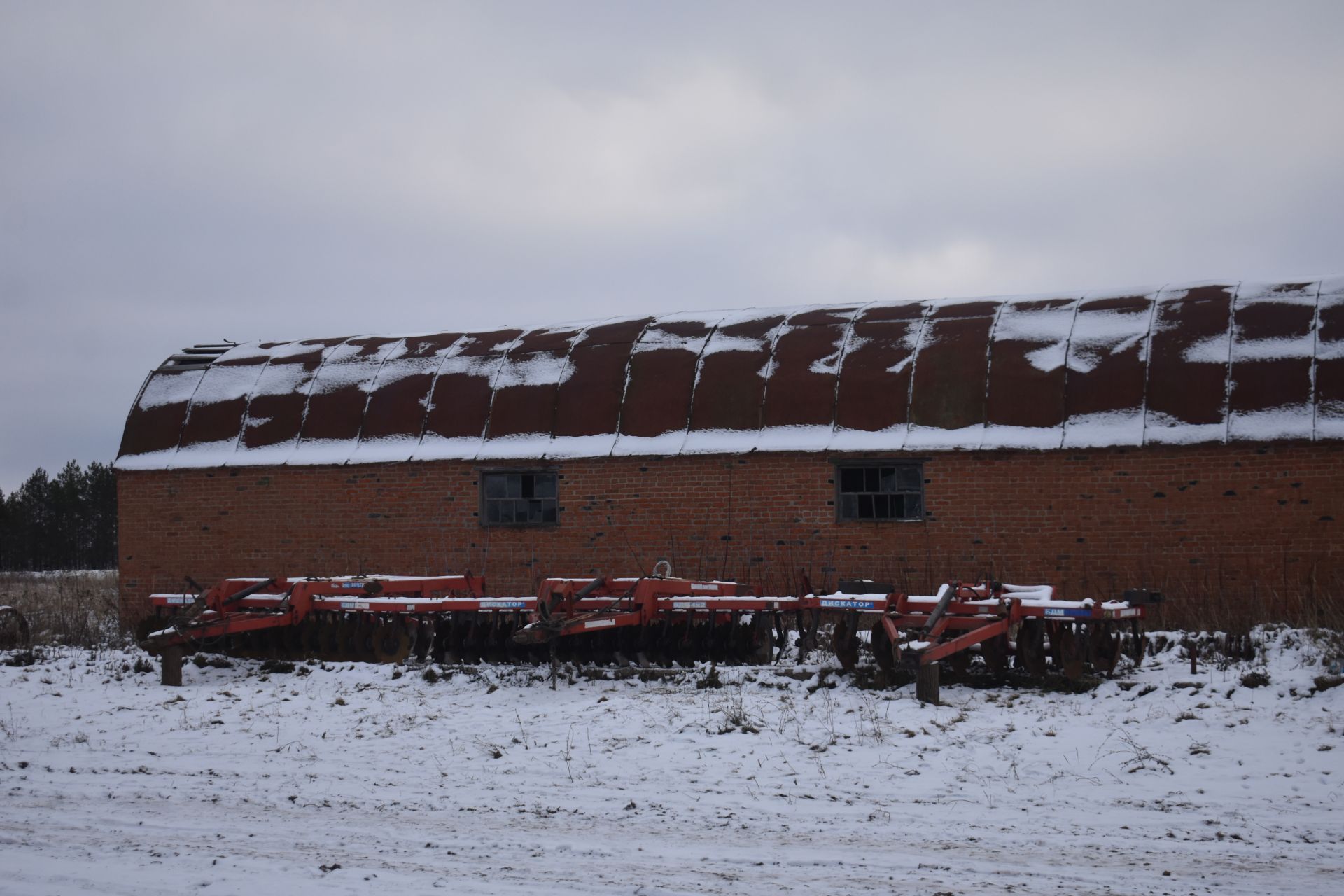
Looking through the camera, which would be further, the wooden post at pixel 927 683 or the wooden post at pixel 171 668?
the wooden post at pixel 171 668

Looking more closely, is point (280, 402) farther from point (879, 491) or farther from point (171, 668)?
point (879, 491)

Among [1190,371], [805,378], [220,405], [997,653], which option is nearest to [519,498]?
[805,378]

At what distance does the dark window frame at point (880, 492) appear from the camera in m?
16.4

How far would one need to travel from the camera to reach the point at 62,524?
5759 cm

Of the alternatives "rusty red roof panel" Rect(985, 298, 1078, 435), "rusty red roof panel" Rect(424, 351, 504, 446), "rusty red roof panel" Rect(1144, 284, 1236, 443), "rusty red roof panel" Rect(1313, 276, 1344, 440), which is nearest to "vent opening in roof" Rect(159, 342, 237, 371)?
"rusty red roof panel" Rect(424, 351, 504, 446)

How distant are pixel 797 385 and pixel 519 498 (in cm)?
458

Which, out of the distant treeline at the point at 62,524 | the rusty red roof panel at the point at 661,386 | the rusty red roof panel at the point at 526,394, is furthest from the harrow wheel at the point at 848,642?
the distant treeline at the point at 62,524

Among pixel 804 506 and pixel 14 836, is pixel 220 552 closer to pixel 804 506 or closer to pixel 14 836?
pixel 804 506

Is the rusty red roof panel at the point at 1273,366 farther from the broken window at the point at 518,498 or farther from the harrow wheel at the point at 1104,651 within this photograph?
the broken window at the point at 518,498

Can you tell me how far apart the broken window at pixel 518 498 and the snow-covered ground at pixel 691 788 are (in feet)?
23.1

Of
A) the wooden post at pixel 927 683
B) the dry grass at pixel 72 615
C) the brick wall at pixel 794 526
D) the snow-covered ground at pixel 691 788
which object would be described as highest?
the brick wall at pixel 794 526

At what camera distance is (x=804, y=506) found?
16.8m

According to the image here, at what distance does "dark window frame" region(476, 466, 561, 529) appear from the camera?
1808cm

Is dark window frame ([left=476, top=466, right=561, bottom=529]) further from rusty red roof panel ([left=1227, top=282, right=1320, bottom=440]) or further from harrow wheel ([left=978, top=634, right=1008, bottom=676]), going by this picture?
rusty red roof panel ([left=1227, top=282, right=1320, bottom=440])
